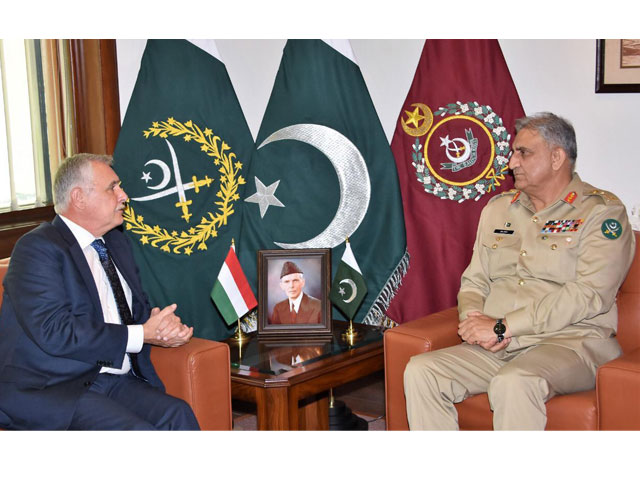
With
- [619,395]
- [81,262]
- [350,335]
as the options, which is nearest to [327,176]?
[350,335]

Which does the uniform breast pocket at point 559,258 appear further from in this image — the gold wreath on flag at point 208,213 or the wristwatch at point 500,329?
the gold wreath on flag at point 208,213

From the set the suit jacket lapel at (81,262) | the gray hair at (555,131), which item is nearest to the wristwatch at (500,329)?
the gray hair at (555,131)

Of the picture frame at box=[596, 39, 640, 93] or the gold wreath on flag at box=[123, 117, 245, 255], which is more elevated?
the picture frame at box=[596, 39, 640, 93]

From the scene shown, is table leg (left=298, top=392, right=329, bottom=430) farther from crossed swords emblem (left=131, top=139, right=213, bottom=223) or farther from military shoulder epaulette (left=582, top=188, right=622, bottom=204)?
military shoulder epaulette (left=582, top=188, right=622, bottom=204)

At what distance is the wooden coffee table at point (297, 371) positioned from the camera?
9.56ft

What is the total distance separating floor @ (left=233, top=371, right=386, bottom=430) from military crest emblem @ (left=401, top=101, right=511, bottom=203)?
3.45 feet

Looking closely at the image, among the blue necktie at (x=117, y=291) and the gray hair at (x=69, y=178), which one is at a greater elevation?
the gray hair at (x=69, y=178)

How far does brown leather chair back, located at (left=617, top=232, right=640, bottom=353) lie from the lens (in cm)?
304

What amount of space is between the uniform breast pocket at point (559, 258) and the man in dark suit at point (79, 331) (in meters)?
1.38

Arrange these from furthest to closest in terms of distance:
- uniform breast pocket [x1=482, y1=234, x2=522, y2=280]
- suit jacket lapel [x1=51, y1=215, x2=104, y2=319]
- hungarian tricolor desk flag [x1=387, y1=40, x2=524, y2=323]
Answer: hungarian tricolor desk flag [x1=387, y1=40, x2=524, y2=323] < uniform breast pocket [x1=482, y1=234, x2=522, y2=280] < suit jacket lapel [x1=51, y1=215, x2=104, y2=319]

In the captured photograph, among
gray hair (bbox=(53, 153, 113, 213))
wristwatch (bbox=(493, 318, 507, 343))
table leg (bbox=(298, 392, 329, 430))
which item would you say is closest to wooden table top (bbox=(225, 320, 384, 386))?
table leg (bbox=(298, 392, 329, 430))

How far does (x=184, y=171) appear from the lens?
12.4 ft

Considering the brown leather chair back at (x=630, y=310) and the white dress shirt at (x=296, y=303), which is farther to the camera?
the white dress shirt at (x=296, y=303)
